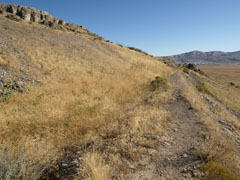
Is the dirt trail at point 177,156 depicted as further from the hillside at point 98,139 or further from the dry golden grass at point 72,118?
the dry golden grass at point 72,118

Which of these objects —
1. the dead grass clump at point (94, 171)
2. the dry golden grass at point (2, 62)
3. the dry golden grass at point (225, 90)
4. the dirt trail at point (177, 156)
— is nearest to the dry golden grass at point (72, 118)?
the dead grass clump at point (94, 171)

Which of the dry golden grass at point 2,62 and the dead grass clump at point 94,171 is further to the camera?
the dry golden grass at point 2,62

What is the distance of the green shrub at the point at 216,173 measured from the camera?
9.66ft

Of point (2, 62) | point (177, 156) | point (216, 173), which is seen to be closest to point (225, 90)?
point (177, 156)

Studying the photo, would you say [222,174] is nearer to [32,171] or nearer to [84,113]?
[32,171]

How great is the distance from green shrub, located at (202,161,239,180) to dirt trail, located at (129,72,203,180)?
0.21 meters

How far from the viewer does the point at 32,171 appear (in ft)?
10.4

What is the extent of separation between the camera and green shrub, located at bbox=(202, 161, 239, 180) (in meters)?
2.94

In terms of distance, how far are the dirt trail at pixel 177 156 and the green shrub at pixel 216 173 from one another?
0.21m

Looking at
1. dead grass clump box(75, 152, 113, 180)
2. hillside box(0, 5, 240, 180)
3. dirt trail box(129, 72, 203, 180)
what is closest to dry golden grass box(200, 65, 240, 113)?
hillside box(0, 5, 240, 180)

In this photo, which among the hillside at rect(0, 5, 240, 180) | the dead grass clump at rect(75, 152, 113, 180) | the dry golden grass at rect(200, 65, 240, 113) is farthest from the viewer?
the dry golden grass at rect(200, 65, 240, 113)

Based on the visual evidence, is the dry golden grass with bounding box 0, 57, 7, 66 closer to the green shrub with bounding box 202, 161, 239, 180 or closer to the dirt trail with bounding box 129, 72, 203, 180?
the dirt trail with bounding box 129, 72, 203, 180

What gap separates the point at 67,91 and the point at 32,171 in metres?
6.62

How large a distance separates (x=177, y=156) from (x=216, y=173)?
110 centimetres
